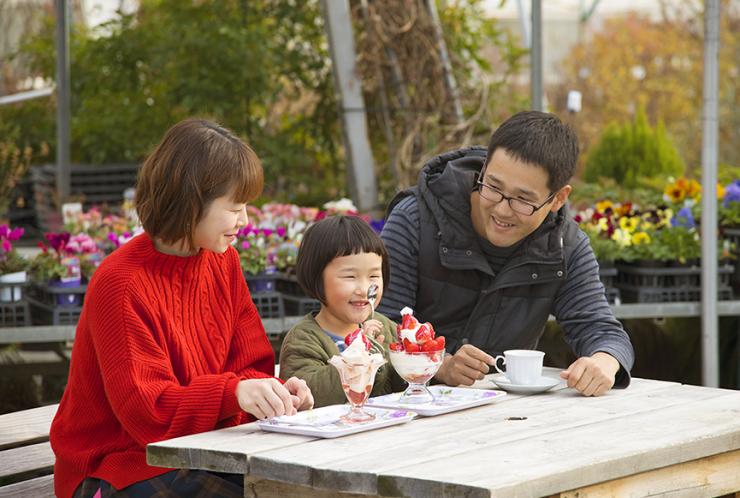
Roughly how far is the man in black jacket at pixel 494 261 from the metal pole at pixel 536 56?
78.4 inches

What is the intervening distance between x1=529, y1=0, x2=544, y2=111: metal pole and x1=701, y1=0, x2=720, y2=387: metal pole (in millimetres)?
830

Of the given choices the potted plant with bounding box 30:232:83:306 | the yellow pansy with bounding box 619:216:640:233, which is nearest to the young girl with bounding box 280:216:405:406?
the potted plant with bounding box 30:232:83:306

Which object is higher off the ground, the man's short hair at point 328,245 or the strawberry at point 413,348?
the man's short hair at point 328,245

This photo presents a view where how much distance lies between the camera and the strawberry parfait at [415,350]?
8.38ft

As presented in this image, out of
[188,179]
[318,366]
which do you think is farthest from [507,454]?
[188,179]

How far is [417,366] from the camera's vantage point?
2.57 m

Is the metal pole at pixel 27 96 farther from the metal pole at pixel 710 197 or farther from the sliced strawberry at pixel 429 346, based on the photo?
the sliced strawberry at pixel 429 346

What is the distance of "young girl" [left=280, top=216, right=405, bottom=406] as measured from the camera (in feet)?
9.39

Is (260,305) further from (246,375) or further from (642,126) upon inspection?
(642,126)

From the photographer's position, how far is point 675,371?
562 cm

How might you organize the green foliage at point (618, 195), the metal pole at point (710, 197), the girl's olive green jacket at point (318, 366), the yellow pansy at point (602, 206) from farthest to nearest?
the green foliage at point (618, 195) < the yellow pansy at point (602, 206) < the metal pole at point (710, 197) < the girl's olive green jacket at point (318, 366)

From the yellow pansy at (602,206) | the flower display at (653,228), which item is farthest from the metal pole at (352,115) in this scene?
the yellow pansy at (602,206)

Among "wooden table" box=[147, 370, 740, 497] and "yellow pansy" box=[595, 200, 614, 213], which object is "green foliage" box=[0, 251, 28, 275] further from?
"yellow pansy" box=[595, 200, 614, 213]

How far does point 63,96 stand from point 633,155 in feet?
14.1
